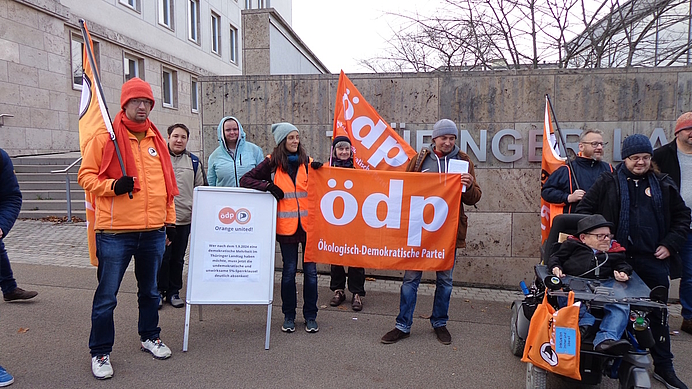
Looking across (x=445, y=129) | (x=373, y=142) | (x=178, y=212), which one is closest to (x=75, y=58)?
(x=178, y=212)

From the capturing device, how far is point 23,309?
4965 millimetres

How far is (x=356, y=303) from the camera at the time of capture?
532 centimetres

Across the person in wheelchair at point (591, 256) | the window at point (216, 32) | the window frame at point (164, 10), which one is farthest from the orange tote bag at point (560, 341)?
the window at point (216, 32)

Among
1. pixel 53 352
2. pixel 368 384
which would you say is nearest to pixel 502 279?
pixel 368 384

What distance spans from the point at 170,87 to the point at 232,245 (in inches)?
863

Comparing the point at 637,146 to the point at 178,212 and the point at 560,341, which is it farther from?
the point at 178,212

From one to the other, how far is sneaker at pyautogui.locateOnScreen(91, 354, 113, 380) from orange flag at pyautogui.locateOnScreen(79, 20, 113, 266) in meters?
0.72

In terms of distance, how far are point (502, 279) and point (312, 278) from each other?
3078 millimetres

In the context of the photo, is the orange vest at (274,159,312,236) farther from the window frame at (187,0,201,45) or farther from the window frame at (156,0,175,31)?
the window frame at (187,0,201,45)

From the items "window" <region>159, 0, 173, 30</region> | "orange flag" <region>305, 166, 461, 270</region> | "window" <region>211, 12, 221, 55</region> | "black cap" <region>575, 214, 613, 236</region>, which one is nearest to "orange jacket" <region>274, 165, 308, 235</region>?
"orange flag" <region>305, 166, 461, 270</region>

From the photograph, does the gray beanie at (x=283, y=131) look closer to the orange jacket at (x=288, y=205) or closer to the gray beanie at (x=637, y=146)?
the orange jacket at (x=288, y=205)

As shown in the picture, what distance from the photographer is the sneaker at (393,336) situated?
4.34 meters

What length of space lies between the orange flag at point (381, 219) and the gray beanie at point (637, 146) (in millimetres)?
1426

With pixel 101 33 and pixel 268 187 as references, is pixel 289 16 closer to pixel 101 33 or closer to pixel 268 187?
pixel 101 33
